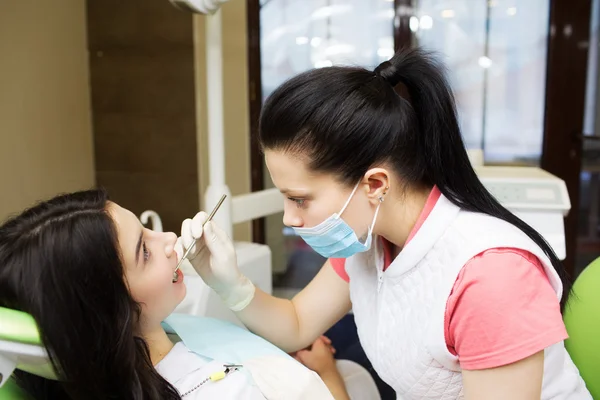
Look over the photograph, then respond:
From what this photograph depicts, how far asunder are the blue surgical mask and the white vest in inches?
3.5

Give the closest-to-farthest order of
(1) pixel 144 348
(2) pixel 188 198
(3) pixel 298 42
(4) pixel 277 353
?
(1) pixel 144 348 → (4) pixel 277 353 → (2) pixel 188 198 → (3) pixel 298 42

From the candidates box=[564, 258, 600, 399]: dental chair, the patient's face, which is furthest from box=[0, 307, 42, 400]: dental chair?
box=[564, 258, 600, 399]: dental chair

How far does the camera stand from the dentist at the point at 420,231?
914 mm

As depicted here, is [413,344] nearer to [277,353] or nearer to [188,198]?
[277,353]

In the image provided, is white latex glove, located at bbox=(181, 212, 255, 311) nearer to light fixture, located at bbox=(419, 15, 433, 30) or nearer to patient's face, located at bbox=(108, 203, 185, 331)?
patient's face, located at bbox=(108, 203, 185, 331)

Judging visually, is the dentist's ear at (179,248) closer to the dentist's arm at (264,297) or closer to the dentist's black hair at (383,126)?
the dentist's arm at (264,297)

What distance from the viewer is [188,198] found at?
10.3 ft

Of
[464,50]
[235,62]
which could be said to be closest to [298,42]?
[235,62]

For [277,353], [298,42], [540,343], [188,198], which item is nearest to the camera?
[540,343]

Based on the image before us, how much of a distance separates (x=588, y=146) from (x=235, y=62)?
2.07m

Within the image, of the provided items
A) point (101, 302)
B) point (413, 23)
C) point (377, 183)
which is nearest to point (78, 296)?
point (101, 302)

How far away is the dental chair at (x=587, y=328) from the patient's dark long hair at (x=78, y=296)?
83 centimetres

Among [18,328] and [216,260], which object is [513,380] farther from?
[18,328]

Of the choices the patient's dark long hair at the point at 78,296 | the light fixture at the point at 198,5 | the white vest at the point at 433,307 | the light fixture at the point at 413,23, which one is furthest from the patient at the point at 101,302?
the light fixture at the point at 413,23
